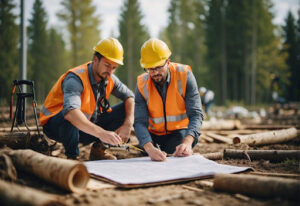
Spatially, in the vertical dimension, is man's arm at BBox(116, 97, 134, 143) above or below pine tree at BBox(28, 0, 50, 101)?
below

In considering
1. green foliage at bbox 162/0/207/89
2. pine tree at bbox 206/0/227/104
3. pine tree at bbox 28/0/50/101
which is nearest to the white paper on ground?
pine tree at bbox 206/0/227/104

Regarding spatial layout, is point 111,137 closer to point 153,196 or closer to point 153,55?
point 153,196

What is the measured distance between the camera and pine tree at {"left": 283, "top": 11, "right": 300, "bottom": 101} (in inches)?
1376

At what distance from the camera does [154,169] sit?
3666 mm

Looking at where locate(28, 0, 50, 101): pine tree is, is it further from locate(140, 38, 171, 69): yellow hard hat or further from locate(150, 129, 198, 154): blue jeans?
locate(140, 38, 171, 69): yellow hard hat

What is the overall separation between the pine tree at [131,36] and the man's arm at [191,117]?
99.1ft

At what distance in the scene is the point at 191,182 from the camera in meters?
3.37

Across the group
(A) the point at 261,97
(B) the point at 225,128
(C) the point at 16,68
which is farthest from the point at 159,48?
(A) the point at 261,97

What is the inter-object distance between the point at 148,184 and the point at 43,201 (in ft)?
4.09

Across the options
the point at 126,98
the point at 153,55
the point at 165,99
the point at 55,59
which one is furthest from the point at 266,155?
the point at 55,59

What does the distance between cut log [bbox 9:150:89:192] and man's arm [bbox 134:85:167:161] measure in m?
1.42

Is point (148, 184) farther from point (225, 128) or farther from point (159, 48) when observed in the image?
point (225, 128)

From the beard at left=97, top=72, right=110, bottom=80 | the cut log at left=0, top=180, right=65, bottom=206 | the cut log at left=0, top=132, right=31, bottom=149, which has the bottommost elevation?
the cut log at left=0, top=180, right=65, bottom=206

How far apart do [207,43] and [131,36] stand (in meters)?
8.93
